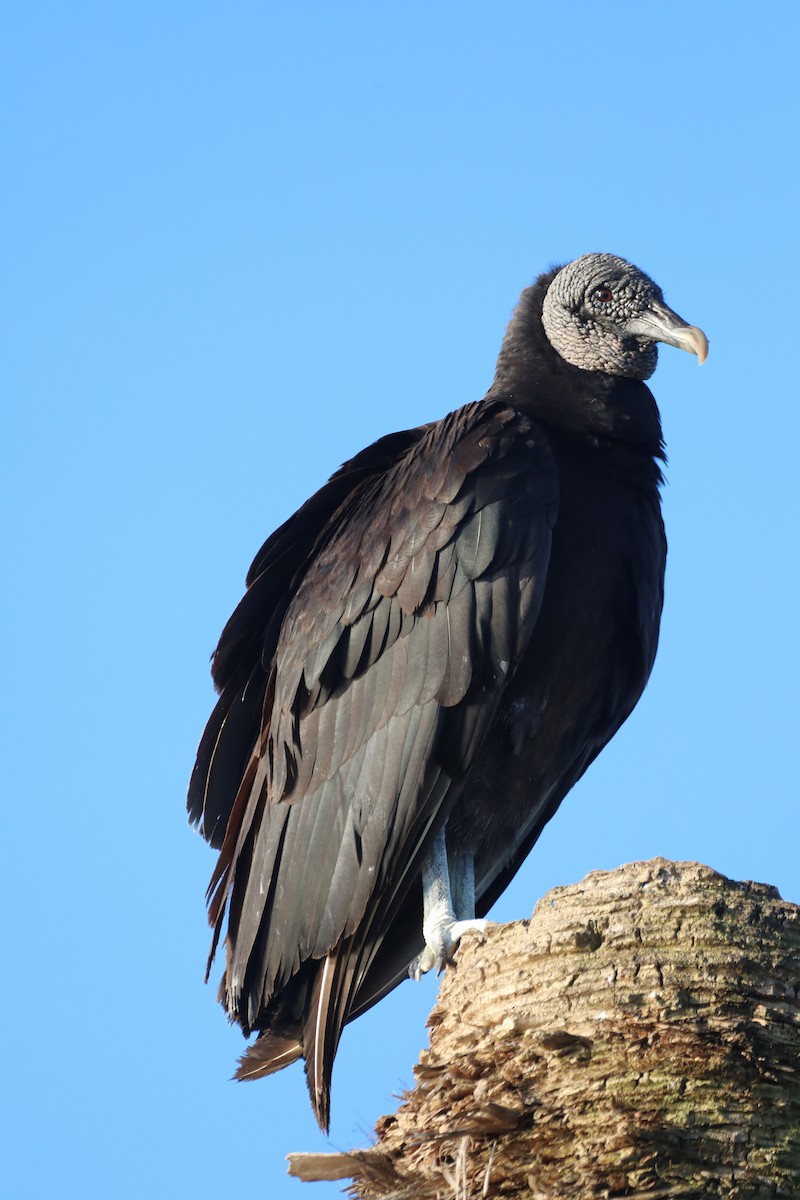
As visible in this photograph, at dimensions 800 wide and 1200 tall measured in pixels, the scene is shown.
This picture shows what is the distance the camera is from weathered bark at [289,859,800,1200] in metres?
3.70

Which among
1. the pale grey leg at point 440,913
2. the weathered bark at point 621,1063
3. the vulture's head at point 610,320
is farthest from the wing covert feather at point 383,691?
the weathered bark at point 621,1063

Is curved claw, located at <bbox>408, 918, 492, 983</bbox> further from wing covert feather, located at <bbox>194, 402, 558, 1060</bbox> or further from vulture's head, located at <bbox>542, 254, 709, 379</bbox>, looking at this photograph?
vulture's head, located at <bbox>542, 254, 709, 379</bbox>

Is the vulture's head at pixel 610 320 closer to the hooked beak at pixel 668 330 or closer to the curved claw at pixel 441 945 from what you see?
the hooked beak at pixel 668 330

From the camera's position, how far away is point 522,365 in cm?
600

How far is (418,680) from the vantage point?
510cm

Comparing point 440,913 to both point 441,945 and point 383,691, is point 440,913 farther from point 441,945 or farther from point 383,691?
point 383,691

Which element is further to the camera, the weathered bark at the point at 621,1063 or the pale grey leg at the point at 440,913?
the pale grey leg at the point at 440,913

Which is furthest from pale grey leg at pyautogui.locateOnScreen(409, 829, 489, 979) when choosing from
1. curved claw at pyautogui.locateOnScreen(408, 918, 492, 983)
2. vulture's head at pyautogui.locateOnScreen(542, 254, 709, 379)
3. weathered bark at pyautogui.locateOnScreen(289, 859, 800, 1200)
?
vulture's head at pyautogui.locateOnScreen(542, 254, 709, 379)

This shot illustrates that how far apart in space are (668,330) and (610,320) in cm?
26

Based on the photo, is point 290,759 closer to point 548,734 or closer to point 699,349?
point 548,734

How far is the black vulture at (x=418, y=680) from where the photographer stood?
5066mm

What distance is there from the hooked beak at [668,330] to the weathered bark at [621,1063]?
2316 millimetres

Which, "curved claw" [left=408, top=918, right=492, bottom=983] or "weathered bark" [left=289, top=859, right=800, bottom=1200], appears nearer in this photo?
"weathered bark" [left=289, top=859, right=800, bottom=1200]

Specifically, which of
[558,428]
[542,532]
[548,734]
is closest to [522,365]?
[558,428]
